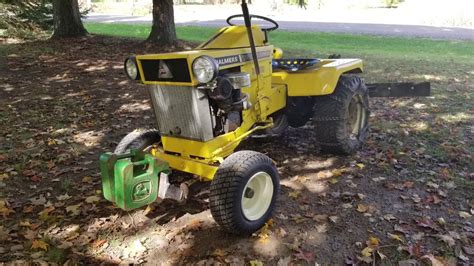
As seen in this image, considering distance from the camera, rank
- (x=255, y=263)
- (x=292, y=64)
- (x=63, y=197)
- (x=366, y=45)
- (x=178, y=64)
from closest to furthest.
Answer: (x=255, y=263) → (x=178, y=64) → (x=63, y=197) → (x=292, y=64) → (x=366, y=45)

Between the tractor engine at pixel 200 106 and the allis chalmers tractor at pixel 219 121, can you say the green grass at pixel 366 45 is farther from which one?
the tractor engine at pixel 200 106

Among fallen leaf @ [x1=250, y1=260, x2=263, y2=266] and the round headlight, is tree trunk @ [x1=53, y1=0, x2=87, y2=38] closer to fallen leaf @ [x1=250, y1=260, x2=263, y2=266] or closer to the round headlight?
the round headlight

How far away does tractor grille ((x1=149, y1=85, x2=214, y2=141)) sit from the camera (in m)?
3.35

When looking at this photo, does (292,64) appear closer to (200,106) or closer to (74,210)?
(200,106)

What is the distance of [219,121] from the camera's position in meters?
3.62

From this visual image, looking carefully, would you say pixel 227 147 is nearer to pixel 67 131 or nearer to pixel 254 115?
pixel 254 115

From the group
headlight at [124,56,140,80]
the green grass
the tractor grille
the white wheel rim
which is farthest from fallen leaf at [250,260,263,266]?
the green grass

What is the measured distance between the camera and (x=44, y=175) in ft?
14.5

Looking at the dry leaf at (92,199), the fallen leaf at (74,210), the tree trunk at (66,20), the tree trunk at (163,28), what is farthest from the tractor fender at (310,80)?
the tree trunk at (66,20)

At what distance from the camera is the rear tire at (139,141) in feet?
12.4

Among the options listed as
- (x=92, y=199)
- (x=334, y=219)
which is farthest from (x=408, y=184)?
(x=92, y=199)

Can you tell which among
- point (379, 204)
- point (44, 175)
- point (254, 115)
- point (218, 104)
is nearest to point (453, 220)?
point (379, 204)

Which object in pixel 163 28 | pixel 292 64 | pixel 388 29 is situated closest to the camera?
pixel 292 64

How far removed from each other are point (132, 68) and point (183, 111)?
0.63m
